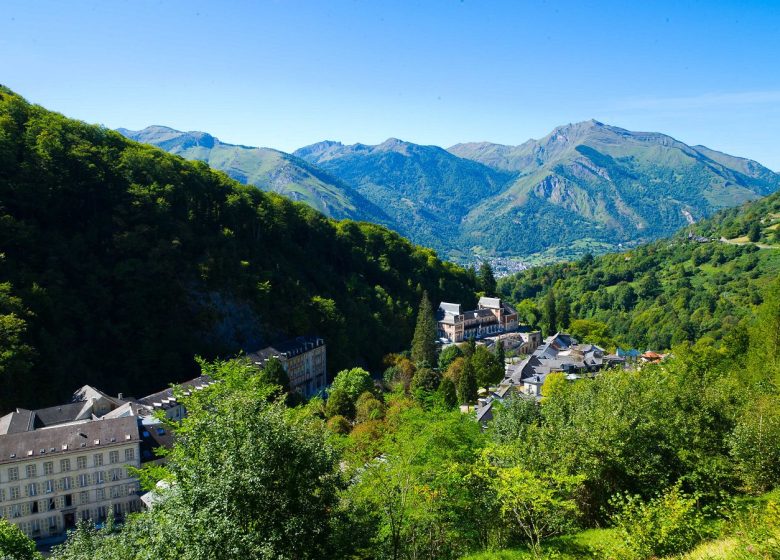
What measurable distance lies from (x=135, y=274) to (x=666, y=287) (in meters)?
134

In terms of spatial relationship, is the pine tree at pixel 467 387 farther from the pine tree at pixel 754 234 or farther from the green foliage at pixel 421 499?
the pine tree at pixel 754 234

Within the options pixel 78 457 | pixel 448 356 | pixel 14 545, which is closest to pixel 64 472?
pixel 78 457

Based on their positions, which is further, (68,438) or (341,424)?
(341,424)

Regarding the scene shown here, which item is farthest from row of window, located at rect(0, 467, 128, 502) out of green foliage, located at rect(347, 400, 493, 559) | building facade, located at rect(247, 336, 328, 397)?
green foliage, located at rect(347, 400, 493, 559)

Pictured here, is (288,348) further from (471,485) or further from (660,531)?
(660,531)

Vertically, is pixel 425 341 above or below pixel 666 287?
above

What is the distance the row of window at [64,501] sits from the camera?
113 ft

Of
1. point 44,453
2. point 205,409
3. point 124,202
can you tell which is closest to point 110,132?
point 124,202

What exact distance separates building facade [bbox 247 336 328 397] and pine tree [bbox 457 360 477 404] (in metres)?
20.7

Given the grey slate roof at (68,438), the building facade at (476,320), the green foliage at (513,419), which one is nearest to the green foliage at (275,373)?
the grey slate roof at (68,438)

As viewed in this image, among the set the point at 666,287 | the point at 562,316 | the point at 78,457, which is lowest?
the point at 562,316

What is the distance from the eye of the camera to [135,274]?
204 feet

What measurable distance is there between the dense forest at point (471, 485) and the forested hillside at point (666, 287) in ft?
266

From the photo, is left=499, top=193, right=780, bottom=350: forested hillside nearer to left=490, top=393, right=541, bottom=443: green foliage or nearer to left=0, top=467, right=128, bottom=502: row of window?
left=490, top=393, right=541, bottom=443: green foliage
